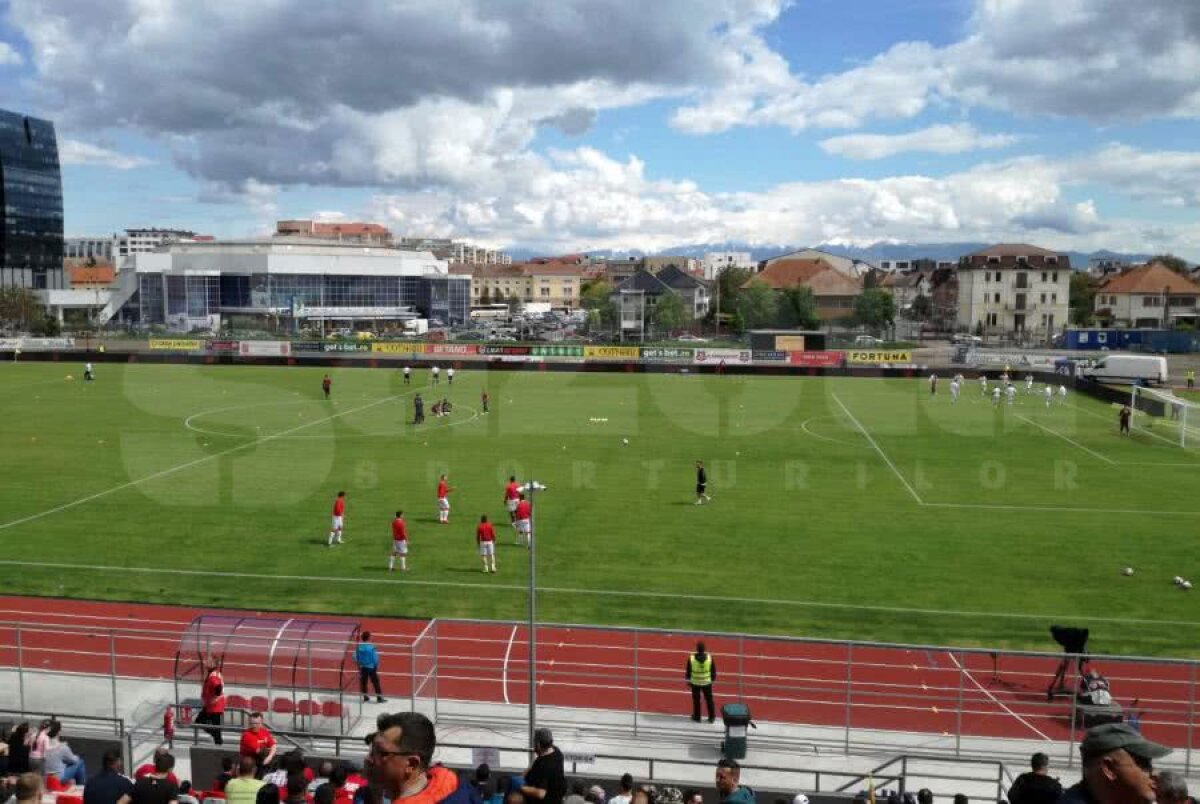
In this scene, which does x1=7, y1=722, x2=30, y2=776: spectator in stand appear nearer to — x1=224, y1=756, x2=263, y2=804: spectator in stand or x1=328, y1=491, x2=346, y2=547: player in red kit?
x1=224, y1=756, x2=263, y2=804: spectator in stand

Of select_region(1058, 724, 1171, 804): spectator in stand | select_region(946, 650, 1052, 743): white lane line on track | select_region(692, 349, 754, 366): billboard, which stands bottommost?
select_region(946, 650, 1052, 743): white lane line on track

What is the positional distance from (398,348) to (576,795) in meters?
75.4

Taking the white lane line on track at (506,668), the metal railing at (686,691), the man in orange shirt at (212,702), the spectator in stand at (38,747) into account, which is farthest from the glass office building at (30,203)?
the spectator in stand at (38,747)

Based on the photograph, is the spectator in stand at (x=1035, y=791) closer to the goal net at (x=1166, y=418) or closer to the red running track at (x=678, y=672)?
the red running track at (x=678, y=672)

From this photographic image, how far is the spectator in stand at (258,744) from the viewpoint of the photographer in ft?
36.8

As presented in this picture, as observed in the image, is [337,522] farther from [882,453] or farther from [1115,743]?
[882,453]

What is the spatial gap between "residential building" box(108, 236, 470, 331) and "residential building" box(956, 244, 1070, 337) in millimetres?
80650

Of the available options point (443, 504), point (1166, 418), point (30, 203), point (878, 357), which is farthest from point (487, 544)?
point (30, 203)

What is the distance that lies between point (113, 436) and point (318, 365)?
126 feet

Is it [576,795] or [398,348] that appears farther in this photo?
[398,348]

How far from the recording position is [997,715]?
1530 cm

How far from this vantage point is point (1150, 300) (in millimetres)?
122625

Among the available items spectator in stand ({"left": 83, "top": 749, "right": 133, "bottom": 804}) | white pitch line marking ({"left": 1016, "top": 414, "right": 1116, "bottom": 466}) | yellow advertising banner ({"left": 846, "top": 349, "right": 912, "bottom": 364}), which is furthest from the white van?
spectator in stand ({"left": 83, "top": 749, "right": 133, "bottom": 804})

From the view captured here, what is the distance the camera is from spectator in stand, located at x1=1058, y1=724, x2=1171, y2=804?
11.7 feet
